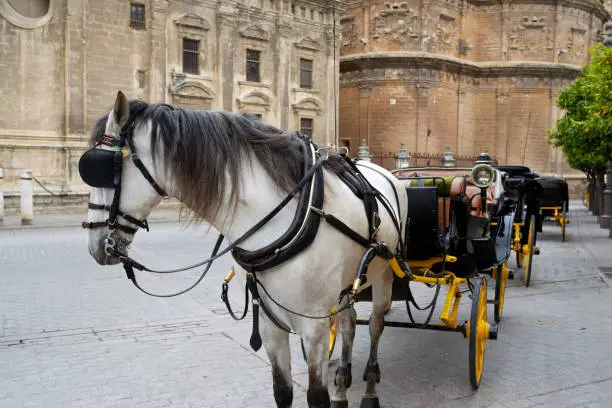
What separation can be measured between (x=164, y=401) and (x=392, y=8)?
3236 centimetres

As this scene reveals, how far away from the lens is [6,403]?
4.25 meters

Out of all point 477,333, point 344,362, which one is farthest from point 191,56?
point 344,362

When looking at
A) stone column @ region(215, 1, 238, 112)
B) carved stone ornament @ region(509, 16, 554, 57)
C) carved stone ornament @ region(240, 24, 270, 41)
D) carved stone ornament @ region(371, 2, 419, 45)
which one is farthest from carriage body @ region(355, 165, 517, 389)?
carved stone ornament @ region(509, 16, 554, 57)

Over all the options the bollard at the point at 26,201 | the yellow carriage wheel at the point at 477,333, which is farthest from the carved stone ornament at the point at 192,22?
the yellow carriage wheel at the point at 477,333

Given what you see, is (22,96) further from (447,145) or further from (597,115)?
(447,145)

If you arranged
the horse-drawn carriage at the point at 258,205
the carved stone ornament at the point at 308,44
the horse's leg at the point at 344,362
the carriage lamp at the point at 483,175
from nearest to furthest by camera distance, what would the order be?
1. the horse-drawn carriage at the point at 258,205
2. the horse's leg at the point at 344,362
3. the carriage lamp at the point at 483,175
4. the carved stone ornament at the point at 308,44

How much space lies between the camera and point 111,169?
287 centimetres

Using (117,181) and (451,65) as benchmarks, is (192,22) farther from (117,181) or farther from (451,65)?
(117,181)

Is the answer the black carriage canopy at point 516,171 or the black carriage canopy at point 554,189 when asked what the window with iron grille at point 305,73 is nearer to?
the black carriage canopy at point 554,189

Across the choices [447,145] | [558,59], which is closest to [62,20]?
[447,145]

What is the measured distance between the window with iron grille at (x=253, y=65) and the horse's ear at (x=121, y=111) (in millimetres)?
24039

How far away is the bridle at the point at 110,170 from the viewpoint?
2834mm

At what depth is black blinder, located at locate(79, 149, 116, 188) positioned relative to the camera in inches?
111

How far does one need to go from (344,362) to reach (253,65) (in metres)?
23.5
